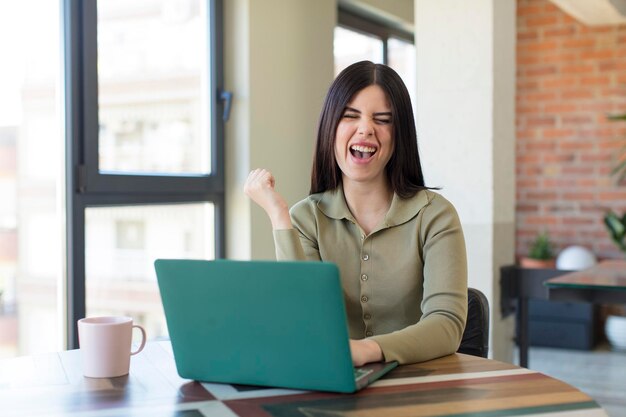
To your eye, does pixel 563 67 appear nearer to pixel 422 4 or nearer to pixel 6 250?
pixel 422 4

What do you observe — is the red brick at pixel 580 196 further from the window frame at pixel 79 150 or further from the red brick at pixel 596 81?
the window frame at pixel 79 150

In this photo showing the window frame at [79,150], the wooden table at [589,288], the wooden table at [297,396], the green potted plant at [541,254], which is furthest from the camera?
the green potted plant at [541,254]

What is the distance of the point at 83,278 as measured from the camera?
290 centimetres

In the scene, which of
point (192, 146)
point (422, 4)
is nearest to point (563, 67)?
point (422, 4)

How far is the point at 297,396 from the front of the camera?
115cm

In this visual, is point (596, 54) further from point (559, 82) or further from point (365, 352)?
point (365, 352)

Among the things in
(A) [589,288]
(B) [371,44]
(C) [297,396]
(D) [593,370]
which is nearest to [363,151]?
(C) [297,396]

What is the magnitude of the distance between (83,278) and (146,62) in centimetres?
94

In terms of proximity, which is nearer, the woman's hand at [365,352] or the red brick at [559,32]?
the woman's hand at [365,352]

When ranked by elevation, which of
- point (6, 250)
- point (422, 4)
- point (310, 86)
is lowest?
point (6, 250)

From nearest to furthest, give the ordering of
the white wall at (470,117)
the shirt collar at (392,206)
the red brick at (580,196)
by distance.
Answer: the shirt collar at (392,206)
the white wall at (470,117)
the red brick at (580,196)

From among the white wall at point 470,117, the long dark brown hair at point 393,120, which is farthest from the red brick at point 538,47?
the long dark brown hair at point 393,120

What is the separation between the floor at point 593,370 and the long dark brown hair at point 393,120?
7.43 feet

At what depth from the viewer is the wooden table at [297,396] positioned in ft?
3.56
